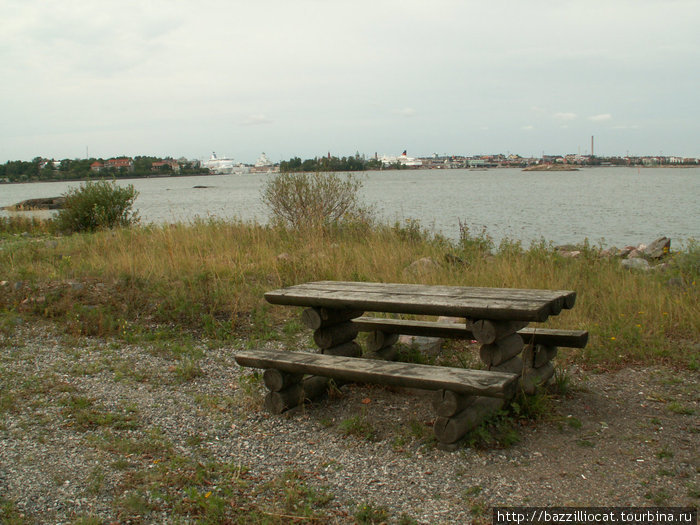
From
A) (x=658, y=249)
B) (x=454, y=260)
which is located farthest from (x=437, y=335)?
(x=658, y=249)

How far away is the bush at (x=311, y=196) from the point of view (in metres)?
13.5

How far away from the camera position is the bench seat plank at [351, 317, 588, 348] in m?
4.46

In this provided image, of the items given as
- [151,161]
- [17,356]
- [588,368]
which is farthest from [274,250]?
[151,161]

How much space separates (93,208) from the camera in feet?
48.5

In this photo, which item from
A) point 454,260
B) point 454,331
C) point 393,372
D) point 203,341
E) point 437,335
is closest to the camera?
point 393,372

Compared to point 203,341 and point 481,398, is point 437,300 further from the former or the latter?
point 203,341

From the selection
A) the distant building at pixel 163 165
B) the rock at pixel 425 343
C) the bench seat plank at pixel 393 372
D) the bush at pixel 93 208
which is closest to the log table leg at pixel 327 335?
the bench seat plank at pixel 393 372

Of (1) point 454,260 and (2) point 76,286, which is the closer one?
(2) point 76,286

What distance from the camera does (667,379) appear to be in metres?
4.68

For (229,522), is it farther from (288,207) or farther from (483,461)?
(288,207)

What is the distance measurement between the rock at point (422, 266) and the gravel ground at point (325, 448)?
11.5 feet

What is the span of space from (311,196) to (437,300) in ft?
32.6

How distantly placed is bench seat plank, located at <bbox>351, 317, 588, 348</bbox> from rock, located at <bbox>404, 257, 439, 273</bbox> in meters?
3.09

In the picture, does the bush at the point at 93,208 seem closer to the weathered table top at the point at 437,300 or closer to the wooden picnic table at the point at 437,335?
the wooden picnic table at the point at 437,335
